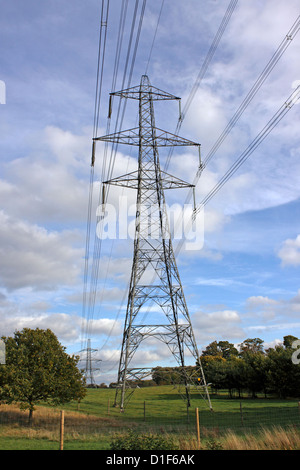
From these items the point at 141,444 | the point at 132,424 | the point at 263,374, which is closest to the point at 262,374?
the point at 263,374

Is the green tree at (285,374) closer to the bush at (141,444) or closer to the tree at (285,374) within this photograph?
the tree at (285,374)

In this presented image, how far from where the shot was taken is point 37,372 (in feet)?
96.2

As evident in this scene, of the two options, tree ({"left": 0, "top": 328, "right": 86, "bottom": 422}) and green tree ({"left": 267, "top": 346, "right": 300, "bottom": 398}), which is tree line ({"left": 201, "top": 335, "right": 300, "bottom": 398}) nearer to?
green tree ({"left": 267, "top": 346, "right": 300, "bottom": 398})

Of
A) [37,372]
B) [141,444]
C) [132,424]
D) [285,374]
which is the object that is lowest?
[132,424]

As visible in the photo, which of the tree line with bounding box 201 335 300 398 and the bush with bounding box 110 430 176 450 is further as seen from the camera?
the tree line with bounding box 201 335 300 398

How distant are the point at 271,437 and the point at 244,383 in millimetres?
53702

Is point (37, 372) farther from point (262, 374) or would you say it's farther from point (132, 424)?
point (262, 374)

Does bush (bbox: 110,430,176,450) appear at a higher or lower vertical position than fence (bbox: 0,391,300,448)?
higher

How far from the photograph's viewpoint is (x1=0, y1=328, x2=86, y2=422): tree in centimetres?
2783

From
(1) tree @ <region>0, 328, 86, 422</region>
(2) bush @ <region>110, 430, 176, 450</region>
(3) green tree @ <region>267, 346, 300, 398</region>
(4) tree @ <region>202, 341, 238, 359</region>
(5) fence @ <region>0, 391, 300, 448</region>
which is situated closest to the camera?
(2) bush @ <region>110, 430, 176, 450</region>

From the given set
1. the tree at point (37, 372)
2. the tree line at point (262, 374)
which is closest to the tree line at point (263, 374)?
the tree line at point (262, 374)

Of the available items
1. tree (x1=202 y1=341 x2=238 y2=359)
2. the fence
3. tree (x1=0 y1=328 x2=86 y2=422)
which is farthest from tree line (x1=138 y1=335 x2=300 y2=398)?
tree (x1=202 y1=341 x2=238 y2=359)
